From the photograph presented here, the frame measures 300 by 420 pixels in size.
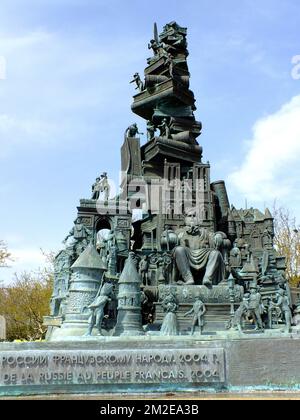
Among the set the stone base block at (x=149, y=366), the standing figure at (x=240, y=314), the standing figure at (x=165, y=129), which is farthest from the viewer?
the standing figure at (x=165, y=129)

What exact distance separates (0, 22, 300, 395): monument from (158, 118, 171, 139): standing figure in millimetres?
95

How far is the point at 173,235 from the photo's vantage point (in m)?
20.1

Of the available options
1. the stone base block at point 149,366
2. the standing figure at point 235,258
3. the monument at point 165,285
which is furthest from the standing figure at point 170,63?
the stone base block at point 149,366

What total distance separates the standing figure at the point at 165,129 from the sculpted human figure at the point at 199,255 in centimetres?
728

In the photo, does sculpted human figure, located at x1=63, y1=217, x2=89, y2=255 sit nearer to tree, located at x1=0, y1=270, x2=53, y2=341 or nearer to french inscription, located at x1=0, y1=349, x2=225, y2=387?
french inscription, located at x1=0, y1=349, x2=225, y2=387

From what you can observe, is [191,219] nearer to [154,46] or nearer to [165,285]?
[165,285]

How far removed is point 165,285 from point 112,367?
6105mm

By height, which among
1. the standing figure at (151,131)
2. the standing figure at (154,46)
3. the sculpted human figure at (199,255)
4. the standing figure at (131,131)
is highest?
the standing figure at (154,46)

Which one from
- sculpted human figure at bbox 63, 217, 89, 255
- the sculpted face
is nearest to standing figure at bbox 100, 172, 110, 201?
sculpted human figure at bbox 63, 217, 89, 255

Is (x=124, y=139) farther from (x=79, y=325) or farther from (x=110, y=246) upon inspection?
(x=79, y=325)

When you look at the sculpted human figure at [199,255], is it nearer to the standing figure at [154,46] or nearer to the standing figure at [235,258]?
the standing figure at [235,258]

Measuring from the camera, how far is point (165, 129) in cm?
2600

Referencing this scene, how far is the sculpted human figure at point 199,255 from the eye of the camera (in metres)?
18.4

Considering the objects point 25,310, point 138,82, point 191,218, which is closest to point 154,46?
point 138,82
